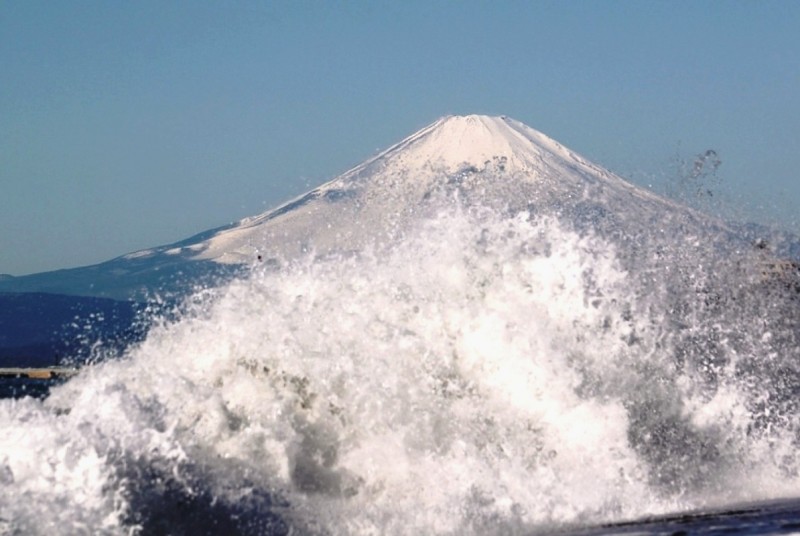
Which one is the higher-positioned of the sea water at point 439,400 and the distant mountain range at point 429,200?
the distant mountain range at point 429,200

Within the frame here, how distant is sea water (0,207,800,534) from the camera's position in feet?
34.2

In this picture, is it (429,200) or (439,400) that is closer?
(439,400)

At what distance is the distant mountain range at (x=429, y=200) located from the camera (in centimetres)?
1872

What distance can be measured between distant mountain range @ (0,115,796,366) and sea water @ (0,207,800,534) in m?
1.40

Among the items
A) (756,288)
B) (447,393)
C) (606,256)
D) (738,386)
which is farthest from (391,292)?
(756,288)

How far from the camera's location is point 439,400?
515 inches

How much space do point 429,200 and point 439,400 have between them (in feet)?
20.4

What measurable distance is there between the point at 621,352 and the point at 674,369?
0.71 metres

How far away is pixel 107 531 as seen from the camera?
9.51 metres

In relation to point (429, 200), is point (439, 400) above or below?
below

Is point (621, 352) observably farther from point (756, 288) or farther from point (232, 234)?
point (232, 234)

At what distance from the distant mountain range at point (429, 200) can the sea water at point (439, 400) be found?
1.40m

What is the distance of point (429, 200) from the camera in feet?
61.5

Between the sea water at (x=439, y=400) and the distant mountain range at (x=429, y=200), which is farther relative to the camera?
the distant mountain range at (x=429, y=200)
